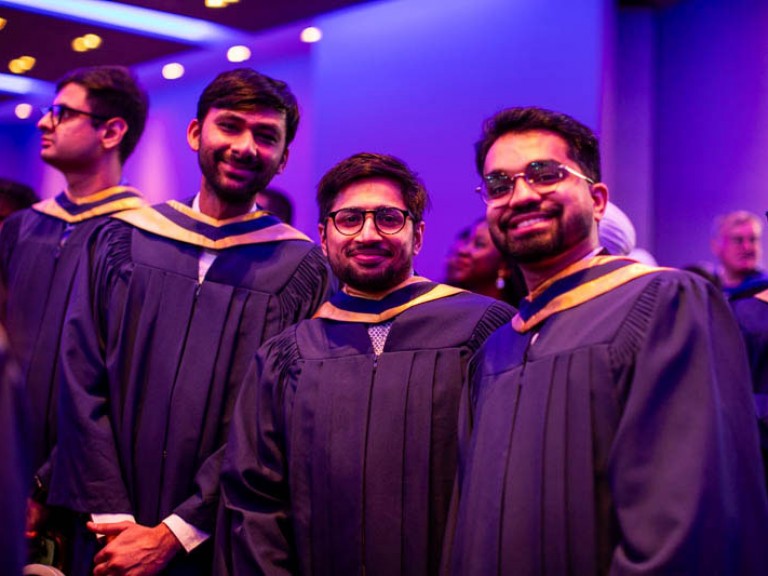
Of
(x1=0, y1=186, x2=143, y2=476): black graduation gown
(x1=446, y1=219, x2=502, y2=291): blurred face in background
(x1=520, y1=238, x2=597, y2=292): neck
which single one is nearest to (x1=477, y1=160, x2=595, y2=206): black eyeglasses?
(x1=520, y1=238, x2=597, y2=292): neck

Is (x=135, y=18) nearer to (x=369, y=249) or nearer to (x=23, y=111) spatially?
(x=23, y=111)

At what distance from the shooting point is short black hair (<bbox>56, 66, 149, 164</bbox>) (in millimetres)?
4059

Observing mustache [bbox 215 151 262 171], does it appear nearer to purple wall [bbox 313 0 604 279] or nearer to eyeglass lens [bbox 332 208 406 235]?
eyeglass lens [bbox 332 208 406 235]

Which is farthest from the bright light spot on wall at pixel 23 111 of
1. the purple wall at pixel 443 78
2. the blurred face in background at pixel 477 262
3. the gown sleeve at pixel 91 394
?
the gown sleeve at pixel 91 394

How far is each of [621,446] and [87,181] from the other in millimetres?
2734

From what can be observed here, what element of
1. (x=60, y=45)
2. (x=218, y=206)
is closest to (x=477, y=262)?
(x=218, y=206)

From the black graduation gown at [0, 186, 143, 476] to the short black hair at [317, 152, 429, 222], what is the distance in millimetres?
1217

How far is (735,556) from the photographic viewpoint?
203cm

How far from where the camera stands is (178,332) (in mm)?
3197

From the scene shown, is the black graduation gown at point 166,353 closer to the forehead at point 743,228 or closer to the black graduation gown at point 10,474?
the black graduation gown at point 10,474

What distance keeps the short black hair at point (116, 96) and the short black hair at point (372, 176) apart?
1.46 meters

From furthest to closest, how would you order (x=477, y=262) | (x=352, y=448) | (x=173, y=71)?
(x=173, y=71)
(x=477, y=262)
(x=352, y=448)

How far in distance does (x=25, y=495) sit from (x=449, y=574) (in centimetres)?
134

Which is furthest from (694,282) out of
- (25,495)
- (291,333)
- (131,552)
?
(131,552)
